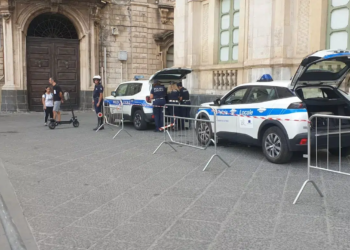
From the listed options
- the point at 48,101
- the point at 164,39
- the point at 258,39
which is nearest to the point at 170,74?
the point at 258,39

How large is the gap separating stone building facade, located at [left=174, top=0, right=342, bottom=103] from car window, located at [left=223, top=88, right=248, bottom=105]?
12.2ft

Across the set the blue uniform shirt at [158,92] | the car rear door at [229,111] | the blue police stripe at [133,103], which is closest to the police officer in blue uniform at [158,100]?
the blue uniform shirt at [158,92]

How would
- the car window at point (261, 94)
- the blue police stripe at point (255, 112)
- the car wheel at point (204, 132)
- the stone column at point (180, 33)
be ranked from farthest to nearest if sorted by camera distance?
the stone column at point (180, 33), the car wheel at point (204, 132), the car window at point (261, 94), the blue police stripe at point (255, 112)

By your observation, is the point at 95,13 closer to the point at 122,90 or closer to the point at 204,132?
the point at 122,90

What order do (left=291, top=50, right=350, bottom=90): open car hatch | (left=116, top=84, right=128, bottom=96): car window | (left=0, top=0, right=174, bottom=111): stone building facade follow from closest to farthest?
1. (left=291, top=50, right=350, bottom=90): open car hatch
2. (left=116, top=84, right=128, bottom=96): car window
3. (left=0, top=0, right=174, bottom=111): stone building facade

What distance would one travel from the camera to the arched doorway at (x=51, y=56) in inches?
808

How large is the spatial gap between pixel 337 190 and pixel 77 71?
715 inches

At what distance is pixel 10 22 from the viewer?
19.5 metres

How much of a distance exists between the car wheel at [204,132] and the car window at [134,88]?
4167 mm

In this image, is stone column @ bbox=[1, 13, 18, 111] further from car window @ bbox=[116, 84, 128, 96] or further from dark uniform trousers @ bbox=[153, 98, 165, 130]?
dark uniform trousers @ bbox=[153, 98, 165, 130]

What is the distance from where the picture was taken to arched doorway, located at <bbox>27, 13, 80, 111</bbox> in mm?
20531

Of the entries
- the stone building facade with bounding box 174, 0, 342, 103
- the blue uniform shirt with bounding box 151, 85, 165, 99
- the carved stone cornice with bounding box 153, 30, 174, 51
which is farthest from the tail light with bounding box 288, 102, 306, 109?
the carved stone cornice with bounding box 153, 30, 174, 51

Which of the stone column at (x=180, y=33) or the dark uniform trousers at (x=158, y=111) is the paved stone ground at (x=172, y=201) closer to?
the dark uniform trousers at (x=158, y=111)

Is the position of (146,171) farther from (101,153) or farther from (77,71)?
(77,71)
